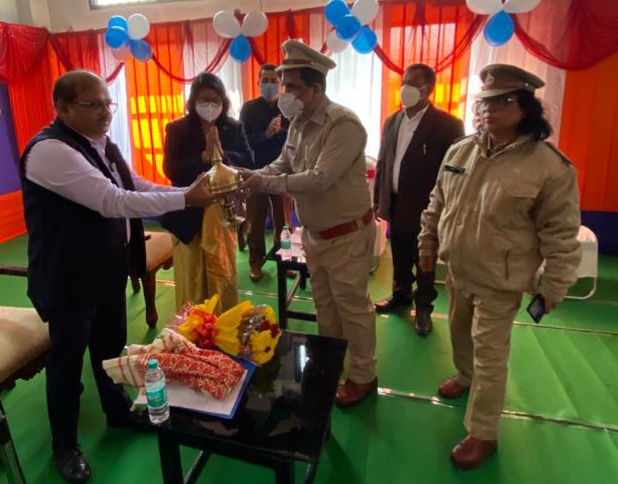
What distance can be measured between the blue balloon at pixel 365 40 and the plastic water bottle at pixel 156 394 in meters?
3.22

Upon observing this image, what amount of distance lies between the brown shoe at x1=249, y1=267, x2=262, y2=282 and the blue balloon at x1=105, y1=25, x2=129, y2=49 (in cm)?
241

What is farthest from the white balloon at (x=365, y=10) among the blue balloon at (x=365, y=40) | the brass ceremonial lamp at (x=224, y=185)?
the brass ceremonial lamp at (x=224, y=185)

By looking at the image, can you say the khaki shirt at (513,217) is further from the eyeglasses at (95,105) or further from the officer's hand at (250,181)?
the eyeglasses at (95,105)

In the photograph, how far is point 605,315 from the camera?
9.68 feet

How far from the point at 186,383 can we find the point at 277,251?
58.8 inches

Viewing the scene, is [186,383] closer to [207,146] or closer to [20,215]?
[207,146]

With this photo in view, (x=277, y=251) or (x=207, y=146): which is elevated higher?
(x=207, y=146)

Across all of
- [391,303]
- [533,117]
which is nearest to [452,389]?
[391,303]

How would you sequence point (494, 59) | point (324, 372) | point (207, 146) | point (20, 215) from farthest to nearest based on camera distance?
point (20, 215) < point (494, 59) < point (207, 146) < point (324, 372)

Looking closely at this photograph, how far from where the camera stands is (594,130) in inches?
151

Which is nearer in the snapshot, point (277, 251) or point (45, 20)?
point (277, 251)

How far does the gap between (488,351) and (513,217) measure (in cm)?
51

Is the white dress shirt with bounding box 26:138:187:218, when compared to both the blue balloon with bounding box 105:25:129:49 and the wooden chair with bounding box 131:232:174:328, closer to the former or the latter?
the wooden chair with bounding box 131:232:174:328

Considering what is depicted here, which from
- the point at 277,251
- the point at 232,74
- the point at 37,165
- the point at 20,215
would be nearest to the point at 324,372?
the point at 37,165
